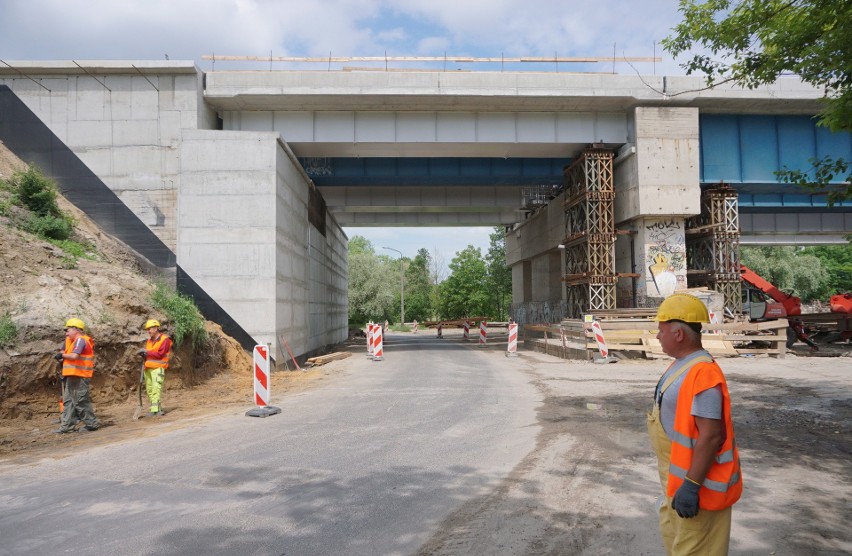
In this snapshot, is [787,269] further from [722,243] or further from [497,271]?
[722,243]

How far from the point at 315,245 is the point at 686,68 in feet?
63.2

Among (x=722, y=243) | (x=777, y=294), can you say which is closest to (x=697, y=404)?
(x=722, y=243)

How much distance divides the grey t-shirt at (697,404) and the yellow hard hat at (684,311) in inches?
7.3

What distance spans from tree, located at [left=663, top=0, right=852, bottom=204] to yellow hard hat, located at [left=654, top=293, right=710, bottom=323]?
5.52 meters

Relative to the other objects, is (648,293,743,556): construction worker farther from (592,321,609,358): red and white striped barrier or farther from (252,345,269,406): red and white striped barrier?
(592,321,609,358): red and white striped barrier

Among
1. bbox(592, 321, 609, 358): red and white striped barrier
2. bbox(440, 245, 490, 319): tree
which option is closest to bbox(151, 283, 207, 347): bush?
bbox(592, 321, 609, 358): red and white striped barrier

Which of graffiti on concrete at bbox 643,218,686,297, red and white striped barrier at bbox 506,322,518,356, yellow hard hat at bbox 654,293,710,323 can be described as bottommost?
red and white striped barrier at bbox 506,322,518,356

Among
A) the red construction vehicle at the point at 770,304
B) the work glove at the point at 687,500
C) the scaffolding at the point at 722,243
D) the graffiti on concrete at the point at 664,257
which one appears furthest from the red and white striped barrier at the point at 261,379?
the red construction vehicle at the point at 770,304

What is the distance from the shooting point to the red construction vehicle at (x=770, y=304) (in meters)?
23.8

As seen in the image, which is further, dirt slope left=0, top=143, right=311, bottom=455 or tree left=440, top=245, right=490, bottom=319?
tree left=440, top=245, right=490, bottom=319

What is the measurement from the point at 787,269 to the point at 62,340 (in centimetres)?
6341

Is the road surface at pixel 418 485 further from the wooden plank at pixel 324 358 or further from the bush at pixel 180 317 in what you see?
the wooden plank at pixel 324 358

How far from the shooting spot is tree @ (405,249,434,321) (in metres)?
76.9

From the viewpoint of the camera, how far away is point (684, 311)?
2900 mm
